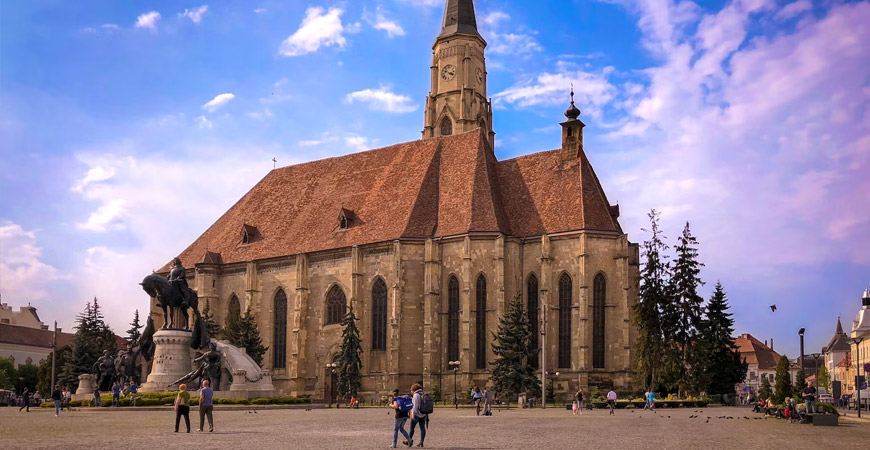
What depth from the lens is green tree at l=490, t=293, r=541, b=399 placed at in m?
52.4

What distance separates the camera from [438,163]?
66.0 m

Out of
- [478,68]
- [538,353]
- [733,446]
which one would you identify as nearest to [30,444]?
[733,446]

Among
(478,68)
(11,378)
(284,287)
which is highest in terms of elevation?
(478,68)

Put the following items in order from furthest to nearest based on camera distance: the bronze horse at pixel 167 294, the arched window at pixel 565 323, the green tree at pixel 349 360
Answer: the green tree at pixel 349 360 → the arched window at pixel 565 323 → the bronze horse at pixel 167 294

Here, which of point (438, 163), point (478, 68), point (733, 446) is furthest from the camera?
point (478, 68)

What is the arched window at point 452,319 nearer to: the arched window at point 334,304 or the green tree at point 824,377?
the arched window at point 334,304

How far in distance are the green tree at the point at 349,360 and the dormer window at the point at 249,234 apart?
13478 millimetres

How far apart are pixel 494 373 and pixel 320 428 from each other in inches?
1138

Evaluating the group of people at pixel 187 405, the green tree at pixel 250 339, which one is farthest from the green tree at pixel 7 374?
the group of people at pixel 187 405

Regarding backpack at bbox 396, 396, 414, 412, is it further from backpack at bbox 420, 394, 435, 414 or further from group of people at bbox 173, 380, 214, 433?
group of people at bbox 173, 380, 214, 433

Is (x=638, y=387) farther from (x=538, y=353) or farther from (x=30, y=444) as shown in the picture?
(x=30, y=444)

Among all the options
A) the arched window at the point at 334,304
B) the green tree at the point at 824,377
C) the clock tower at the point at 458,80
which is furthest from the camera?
the green tree at the point at 824,377

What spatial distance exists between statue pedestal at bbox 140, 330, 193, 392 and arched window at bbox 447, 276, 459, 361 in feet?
59.6

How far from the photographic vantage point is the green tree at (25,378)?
9500 cm
